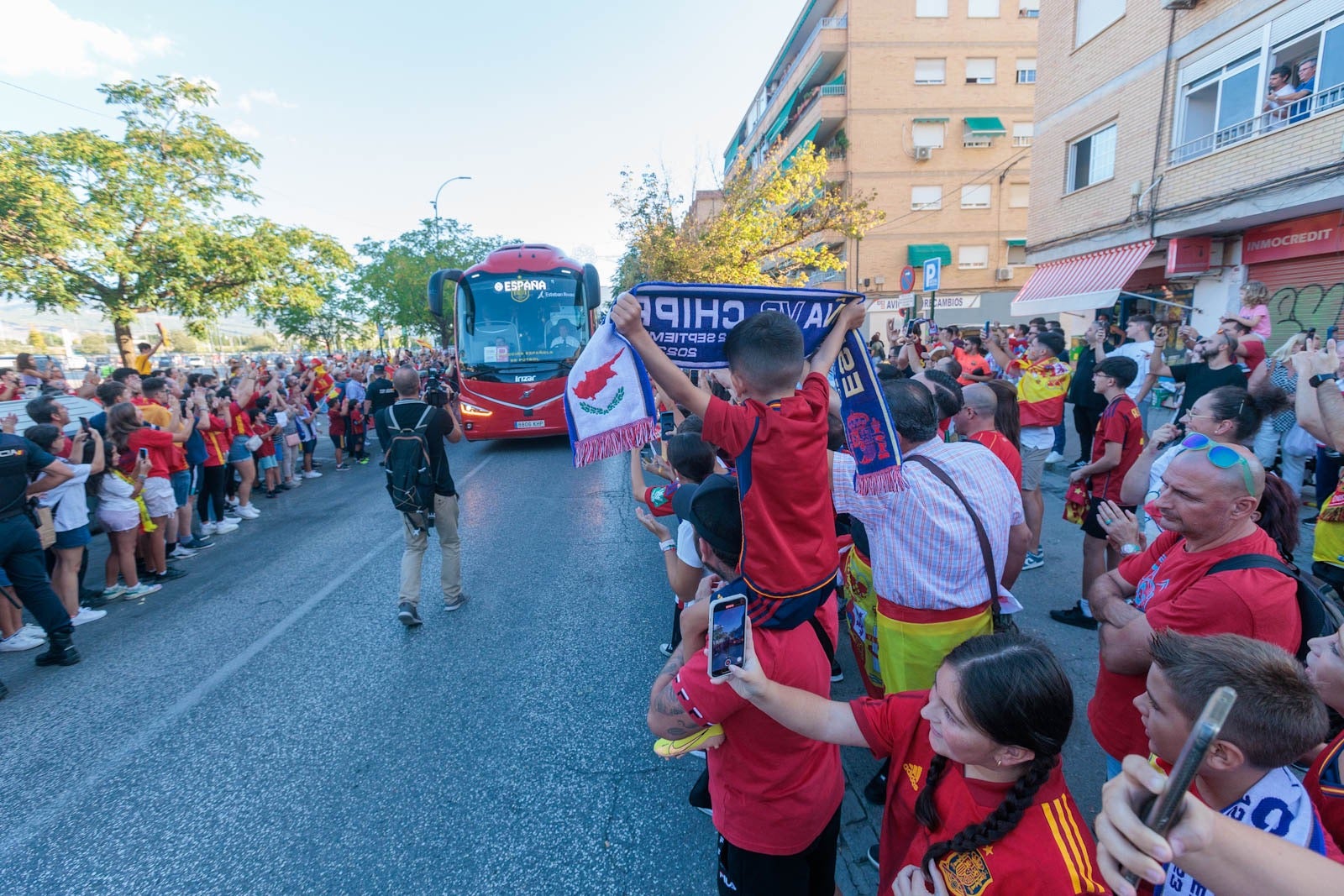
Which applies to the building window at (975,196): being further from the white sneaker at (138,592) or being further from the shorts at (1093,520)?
the white sneaker at (138,592)

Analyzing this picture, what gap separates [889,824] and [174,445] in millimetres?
7947

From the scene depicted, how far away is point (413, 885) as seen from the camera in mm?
2543

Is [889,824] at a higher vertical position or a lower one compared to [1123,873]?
lower

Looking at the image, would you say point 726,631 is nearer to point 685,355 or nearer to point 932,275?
point 685,355

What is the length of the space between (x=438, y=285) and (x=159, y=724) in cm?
911

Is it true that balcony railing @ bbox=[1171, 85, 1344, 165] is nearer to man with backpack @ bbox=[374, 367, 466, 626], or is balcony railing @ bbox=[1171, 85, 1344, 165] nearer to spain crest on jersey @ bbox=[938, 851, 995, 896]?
man with backpack @ bbox=[374, 367, 466, 626]

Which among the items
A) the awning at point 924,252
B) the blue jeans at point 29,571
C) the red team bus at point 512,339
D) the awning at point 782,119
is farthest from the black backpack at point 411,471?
the awning at point 782,119

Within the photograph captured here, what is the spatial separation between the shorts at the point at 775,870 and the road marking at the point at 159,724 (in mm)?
3323

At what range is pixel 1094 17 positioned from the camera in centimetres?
1498

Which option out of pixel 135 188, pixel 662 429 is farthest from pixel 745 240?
pixel 135 188

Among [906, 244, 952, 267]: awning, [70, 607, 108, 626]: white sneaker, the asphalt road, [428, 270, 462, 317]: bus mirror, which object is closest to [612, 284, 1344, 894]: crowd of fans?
the asphalt road

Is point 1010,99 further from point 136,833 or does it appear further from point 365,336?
point 136,833

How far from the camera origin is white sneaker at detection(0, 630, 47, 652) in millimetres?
4822

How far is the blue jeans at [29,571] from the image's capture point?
14.4ft
